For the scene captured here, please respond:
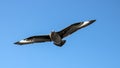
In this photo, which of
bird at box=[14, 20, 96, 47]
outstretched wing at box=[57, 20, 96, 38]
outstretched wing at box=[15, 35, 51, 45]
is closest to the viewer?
bird at box=[14, 20, 96, 47]

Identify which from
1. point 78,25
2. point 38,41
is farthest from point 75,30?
point 38,41

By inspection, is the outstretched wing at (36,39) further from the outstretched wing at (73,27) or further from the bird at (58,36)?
the outstretched wing at (73,27)

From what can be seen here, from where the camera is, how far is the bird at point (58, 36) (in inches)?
1503

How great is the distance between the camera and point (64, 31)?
3906 cm

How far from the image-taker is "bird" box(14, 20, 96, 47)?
38.2 meters

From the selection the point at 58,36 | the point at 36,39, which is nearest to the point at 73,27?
the point at 58,36

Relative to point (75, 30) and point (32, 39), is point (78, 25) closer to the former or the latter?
point (75, 30)

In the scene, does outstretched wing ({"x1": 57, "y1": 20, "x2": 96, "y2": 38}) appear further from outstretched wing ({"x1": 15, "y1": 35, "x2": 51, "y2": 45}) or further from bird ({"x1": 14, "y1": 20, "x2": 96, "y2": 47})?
outstretched wing ({"x1": 15, "y1": 35, "x2": 51, "y2": 45})

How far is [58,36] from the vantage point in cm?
3825

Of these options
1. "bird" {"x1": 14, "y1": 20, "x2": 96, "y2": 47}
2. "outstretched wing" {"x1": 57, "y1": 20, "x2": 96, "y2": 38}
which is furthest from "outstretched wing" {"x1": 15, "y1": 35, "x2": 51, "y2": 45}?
"outstretched wing" {"x1": 57, "y1": 20, "x2": 96, "y2": 38}

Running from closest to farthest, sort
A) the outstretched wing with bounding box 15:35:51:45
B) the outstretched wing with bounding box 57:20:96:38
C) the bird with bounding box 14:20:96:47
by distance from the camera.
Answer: the bird with bounding box 14:20:96:47, the outstretched wing with bounding box 57:20:96:38, the outstretched wing with bounding box 15:35:51:45

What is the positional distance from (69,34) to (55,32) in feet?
5.81

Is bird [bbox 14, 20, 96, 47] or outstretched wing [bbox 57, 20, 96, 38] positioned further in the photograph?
outstretched wing [bbox 57, 20, 96, 38]

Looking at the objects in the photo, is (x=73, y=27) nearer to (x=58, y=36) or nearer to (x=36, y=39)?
(x=58, y=36)
